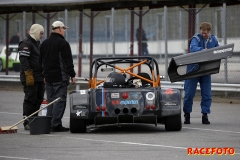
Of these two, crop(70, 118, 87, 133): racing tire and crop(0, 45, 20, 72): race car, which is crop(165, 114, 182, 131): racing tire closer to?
crop(70, 118, 87, 133): racing tire

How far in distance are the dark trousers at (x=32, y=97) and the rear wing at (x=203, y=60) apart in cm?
234

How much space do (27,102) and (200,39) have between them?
3.31 metres

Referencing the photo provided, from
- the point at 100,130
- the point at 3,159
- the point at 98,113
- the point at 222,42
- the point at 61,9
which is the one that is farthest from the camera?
the point at 61,9

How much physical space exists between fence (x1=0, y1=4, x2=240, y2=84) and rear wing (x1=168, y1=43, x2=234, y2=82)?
6.63 m

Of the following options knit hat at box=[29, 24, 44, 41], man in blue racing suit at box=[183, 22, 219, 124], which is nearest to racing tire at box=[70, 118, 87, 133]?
knit hat at box=[29, 24, 44, 41]

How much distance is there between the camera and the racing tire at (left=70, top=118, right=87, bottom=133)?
13648 mm

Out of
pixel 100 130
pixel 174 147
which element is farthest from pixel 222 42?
Result: pixel 174 147

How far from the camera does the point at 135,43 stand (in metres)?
25.2

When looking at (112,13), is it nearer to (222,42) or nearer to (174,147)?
(222,42)

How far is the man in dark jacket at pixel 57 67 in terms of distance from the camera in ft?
46.4

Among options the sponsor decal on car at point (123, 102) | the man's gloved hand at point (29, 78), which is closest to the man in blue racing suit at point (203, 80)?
the sponsor decal on car at point (123, 102)

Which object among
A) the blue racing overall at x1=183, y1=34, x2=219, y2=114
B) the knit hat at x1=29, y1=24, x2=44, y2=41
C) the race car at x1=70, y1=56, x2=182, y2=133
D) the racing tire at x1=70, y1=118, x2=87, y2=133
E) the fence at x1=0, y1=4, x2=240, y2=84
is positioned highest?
the fence at x1=0, y1=4, x2=240, y2=84

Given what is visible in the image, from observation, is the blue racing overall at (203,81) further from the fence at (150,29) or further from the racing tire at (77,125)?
the fence at (150,29)

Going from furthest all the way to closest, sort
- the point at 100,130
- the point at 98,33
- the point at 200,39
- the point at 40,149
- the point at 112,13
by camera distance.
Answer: the point at 98,33 < the point at 112,13 < the point at 200,39 < the point at 100,130 < the point at 40,149
